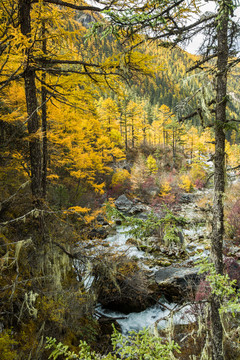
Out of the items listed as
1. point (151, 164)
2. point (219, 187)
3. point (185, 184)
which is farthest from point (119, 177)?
point (219, 187)

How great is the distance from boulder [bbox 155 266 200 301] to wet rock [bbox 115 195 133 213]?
38.0 feet

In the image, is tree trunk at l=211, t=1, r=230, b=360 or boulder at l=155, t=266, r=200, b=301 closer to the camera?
tree trunk at l=211, t=1, r=230, b=360

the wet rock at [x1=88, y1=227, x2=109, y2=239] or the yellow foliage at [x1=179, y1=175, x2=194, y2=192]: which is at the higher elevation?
the yellow foliage at [x1=179, y1=175, x2=194, y2=192]

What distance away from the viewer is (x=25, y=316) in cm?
450

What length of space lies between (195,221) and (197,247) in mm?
10277

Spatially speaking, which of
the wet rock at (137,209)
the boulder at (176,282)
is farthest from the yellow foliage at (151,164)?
the boulder at (176,282)

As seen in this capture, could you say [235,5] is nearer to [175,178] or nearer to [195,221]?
[195,221]

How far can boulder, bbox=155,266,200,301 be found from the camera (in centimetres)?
905

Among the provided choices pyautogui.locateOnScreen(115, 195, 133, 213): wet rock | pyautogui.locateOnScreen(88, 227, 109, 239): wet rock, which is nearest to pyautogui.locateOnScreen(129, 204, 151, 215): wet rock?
pyautogui.locateOnScreen(115, 195, 133, 213): wet rock

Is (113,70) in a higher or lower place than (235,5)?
lower

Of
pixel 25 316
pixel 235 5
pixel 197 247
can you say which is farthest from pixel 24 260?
pixel 197 247

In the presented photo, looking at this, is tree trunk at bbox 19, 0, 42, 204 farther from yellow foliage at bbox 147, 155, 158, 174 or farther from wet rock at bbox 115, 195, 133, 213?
yellow foliage at bbox 147, 155, 158, 174

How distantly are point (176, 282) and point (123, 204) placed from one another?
13226 millimetres

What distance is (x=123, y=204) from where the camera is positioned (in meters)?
22.2
